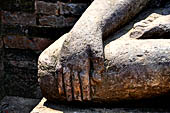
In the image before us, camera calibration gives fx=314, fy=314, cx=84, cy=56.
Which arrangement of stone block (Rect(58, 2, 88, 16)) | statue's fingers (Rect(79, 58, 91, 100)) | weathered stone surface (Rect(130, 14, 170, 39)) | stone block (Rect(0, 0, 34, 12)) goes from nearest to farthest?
statue's fingers (Rect(79, 58, 91, 100)) < weathered stone surface (Rect(130, 14, 170, 39)) < stone block (Rect(58, 2, 88, 16)) < stone block (Rect(0, 0, 34, 12))

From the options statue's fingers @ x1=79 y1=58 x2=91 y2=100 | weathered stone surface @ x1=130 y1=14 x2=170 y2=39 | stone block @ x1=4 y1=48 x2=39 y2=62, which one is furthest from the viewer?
stone block @ x1=4 y1=48 x2=39 y2=62

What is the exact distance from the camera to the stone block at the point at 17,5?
2387 mm

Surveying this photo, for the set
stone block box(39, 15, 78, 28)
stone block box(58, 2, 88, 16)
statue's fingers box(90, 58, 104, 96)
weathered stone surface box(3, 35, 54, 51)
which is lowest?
statue's fingers box(90, 58, 104, 96)

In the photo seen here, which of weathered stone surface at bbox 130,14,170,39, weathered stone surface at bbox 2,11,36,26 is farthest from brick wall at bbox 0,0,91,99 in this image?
weathered stone surface at bbox 130,14,170,39

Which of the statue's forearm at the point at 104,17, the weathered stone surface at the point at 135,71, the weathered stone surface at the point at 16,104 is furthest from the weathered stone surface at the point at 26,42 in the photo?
the weathered stone surface at the point at 135,71

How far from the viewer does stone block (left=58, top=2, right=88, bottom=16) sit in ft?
7.49

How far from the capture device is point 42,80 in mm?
1631

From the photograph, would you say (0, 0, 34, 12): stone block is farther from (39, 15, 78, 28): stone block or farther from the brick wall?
(39, 15, 78, 28): stone block

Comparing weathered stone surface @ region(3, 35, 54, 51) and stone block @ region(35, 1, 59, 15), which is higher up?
stone block @ region(35, 1, 59, 15)

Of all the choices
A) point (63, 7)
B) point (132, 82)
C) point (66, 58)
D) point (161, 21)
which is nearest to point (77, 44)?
point (66, 58)

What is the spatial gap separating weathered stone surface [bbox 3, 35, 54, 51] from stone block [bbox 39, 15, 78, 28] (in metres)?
0.13

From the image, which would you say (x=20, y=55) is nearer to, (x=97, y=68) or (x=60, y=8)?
(x=60, y=8)

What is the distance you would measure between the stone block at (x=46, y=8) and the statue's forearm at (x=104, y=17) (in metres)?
0.60

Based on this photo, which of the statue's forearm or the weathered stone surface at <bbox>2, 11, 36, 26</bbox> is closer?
the statue's forearm
